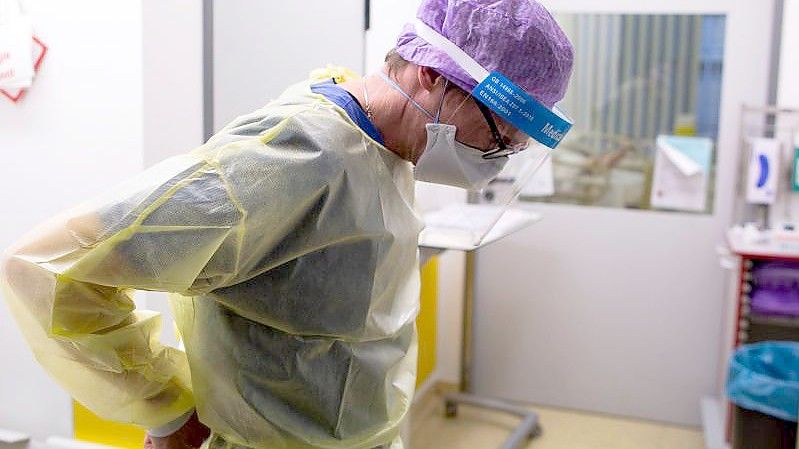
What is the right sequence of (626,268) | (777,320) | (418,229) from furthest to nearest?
1. (626,268)
2. (777,320)
3. (418,229)

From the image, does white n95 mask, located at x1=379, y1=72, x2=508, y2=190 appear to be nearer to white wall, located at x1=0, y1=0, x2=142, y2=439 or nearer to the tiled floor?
white wall, located at x1=0, y1=0, x2=142, y2=439

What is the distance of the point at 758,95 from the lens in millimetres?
2779

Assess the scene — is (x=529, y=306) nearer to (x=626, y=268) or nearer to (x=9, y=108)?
(x=626, y=268)

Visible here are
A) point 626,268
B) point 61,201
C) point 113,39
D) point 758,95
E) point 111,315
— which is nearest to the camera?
point 111,315

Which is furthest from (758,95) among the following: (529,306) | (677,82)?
(529,306)

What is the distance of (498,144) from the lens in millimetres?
1036

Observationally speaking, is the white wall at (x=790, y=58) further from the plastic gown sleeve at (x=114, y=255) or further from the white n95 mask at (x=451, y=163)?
the plastic gown sleeve at (x=114, y=255)

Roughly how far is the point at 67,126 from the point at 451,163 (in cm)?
124

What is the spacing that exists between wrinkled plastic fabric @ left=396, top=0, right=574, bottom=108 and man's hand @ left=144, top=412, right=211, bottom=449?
567 millimetres

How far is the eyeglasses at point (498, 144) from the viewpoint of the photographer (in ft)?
3.26

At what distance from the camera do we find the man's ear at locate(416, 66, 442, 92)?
978 millimetres

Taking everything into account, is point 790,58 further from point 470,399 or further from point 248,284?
point 248,284

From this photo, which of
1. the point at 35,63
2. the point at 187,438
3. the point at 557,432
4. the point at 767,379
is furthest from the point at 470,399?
the point at 187,438

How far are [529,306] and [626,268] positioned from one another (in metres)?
0.41
